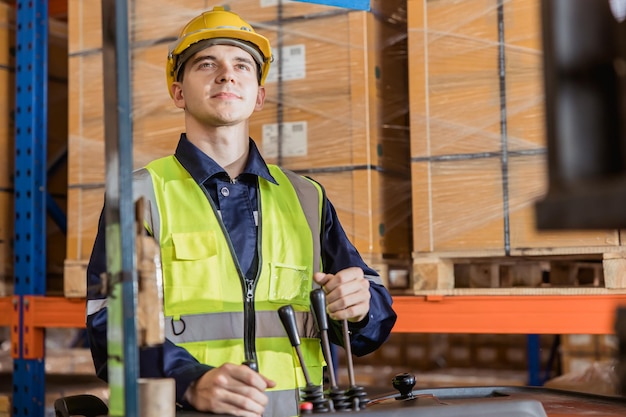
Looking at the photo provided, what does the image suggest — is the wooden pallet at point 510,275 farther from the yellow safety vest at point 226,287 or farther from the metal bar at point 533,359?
the yellow safety vest at point 226,287

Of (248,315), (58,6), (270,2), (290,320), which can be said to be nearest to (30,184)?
(58,6)

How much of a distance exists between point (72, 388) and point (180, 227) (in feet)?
7.90

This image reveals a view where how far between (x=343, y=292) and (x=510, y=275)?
1821mm

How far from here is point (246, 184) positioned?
2.61m

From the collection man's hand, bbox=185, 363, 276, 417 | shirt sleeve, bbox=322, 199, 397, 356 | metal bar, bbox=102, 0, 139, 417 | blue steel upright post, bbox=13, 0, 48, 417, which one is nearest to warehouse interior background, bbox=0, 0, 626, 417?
blue steel upright post, bbox=13, 0, 48, 417

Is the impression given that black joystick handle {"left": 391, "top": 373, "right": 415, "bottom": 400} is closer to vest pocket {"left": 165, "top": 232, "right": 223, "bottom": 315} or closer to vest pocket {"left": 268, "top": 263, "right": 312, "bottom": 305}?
vest pocket {"left": 268, "top": 263, "right": 312, "bottom": 305}

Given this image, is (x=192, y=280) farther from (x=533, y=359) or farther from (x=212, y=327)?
(x=533, y=359)

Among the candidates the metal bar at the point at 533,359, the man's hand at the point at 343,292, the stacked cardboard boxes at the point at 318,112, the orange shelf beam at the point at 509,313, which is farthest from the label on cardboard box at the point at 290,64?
the metal bar at the point at 533,359

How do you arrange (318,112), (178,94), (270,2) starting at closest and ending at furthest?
(178,94), (318,112), (270,2)

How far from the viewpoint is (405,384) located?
225cm

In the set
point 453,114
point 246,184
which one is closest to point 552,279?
point 453,114

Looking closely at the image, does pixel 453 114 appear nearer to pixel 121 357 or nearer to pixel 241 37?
pixel 241 37

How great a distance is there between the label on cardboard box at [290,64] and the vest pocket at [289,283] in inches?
51.6

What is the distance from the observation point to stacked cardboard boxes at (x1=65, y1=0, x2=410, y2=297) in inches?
140
